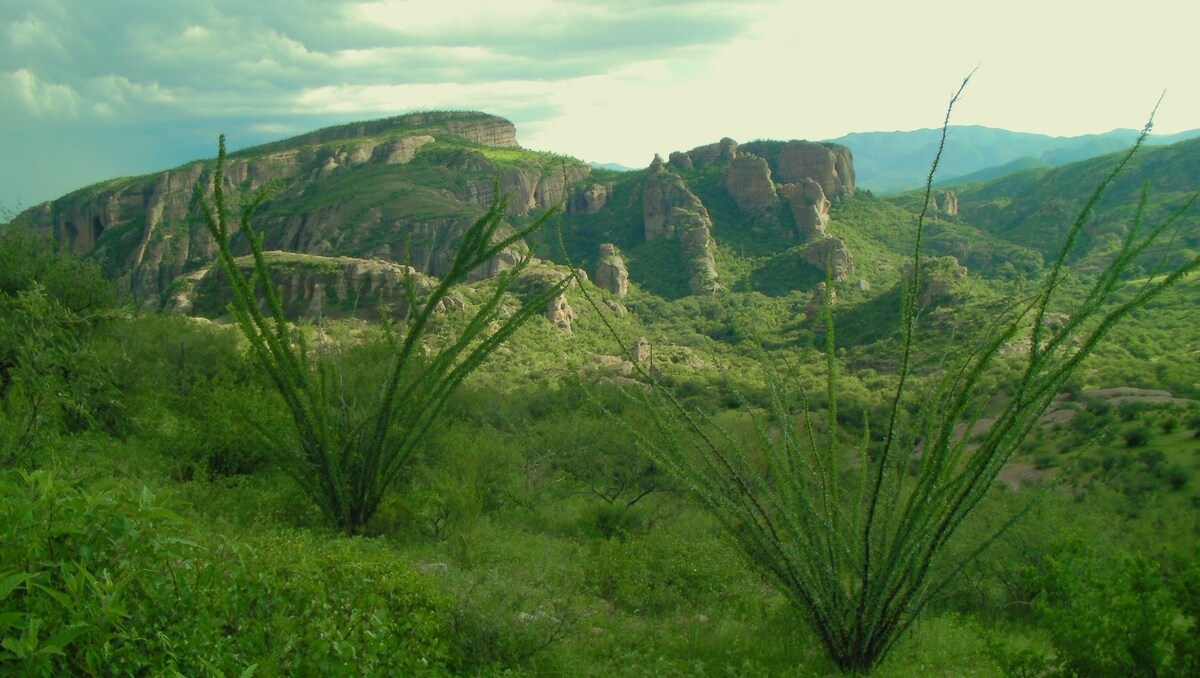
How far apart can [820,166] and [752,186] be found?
383 inches

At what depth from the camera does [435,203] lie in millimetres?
82188

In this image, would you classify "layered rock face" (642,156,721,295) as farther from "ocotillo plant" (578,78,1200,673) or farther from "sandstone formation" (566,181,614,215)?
"ocotillo plant" (578,78,1200,673)

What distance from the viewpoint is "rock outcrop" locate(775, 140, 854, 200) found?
293 ft

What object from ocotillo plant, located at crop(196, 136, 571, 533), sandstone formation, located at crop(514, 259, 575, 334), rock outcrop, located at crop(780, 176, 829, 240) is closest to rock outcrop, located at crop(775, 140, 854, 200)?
rock outcrop, located at crop(780, 176, 829, 240)

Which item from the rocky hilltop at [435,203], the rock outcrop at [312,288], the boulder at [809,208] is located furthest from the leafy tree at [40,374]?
the boulder at [809,208]

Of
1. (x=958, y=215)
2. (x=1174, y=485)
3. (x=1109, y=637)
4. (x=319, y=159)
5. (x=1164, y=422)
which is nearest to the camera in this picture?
(x=1109, y=637)

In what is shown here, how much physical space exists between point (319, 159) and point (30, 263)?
10150 cm

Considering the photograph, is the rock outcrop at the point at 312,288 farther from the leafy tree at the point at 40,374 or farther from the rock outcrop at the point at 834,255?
the rock outcrop at the point at 834,255

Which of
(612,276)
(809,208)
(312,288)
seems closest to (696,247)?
(612,276)

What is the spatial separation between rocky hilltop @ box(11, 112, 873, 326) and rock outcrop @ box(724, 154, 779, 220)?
6.5 inches

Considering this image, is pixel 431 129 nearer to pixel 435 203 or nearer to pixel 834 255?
pixel 435 203

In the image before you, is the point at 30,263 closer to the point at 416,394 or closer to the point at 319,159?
the point at 416,394

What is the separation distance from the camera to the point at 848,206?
86.1 meters

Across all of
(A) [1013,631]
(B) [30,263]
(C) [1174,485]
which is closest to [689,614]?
(A) [1013,631]
